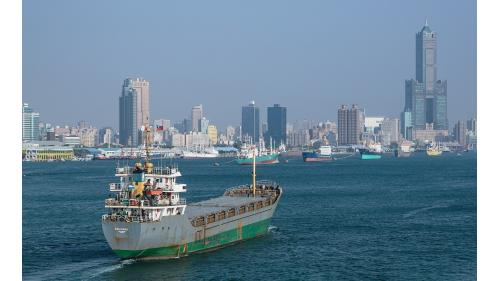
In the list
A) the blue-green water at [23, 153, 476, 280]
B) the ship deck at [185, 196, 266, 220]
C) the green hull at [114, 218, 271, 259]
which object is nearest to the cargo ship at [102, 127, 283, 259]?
the green hull at [114, 218, 271, 259]

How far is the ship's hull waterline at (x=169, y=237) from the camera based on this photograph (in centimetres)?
2952

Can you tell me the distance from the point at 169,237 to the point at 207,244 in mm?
3272

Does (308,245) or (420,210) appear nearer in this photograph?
(308,245)

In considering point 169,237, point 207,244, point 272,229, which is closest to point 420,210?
point 272,229

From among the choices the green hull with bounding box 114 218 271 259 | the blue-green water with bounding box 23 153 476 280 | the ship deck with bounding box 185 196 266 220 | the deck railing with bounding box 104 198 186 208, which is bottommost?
the blue-green water with bounding box 23 153 476 280

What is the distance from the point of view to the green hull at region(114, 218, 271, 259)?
99.1 feet

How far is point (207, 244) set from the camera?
3400 centimetres

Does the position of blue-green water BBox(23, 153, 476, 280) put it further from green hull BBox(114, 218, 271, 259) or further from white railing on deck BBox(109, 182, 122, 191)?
white railing on deck BBox(109, 182, 122, 191)

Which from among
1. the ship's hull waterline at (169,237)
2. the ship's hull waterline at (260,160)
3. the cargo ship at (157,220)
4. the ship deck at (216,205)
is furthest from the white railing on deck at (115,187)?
the ship's hull waterline at (260,160)

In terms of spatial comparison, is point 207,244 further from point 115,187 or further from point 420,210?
point 420,210

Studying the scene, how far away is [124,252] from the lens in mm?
29781

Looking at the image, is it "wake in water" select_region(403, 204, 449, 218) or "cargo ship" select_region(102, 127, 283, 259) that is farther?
"wake in water" select_region(403, 204, 449, 218)

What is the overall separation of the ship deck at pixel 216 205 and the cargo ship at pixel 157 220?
4.6 inches

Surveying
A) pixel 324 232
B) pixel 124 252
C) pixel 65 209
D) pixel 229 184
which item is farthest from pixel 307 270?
pixel 229 184
